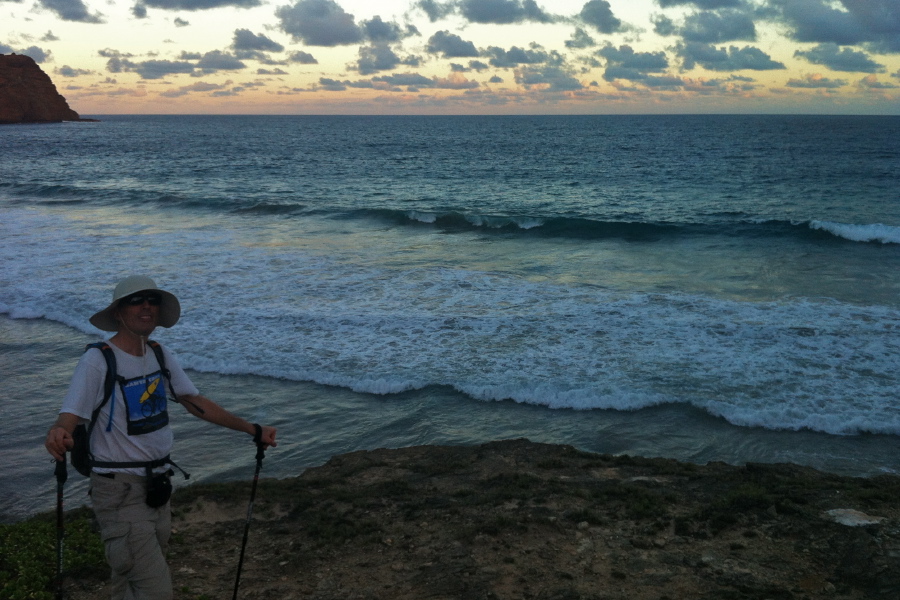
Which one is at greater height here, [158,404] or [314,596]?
[158,404]

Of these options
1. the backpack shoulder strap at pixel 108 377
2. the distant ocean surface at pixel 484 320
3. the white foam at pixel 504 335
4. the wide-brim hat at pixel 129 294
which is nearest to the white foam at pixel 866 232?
the distant ocean surface at pixel 484 320

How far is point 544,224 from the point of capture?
2748 centimetres

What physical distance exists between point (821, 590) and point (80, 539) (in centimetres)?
570

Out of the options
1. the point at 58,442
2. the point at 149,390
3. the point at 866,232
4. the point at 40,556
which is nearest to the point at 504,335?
the point at 40,556

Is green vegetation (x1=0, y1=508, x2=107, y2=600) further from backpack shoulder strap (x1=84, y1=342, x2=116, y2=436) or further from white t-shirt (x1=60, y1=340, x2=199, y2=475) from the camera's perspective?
backpack shoulder strap (x1=84, y1=342, x2=116, y2=436)

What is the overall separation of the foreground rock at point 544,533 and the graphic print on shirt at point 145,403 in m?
2.02

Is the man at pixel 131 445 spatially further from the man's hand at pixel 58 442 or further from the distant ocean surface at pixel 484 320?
the distant ocean surface at pixel 484 320

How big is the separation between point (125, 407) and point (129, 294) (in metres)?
0.58

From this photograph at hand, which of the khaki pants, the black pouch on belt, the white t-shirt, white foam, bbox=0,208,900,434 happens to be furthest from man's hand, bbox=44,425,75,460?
white foam, bbox=0,208,900,434

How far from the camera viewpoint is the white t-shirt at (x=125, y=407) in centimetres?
361

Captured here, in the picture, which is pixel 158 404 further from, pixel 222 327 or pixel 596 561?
pixel 222 327

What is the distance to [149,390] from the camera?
3824mm

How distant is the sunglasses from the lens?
150 inches

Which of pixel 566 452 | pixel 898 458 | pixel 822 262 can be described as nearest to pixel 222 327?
pixel 566 452
